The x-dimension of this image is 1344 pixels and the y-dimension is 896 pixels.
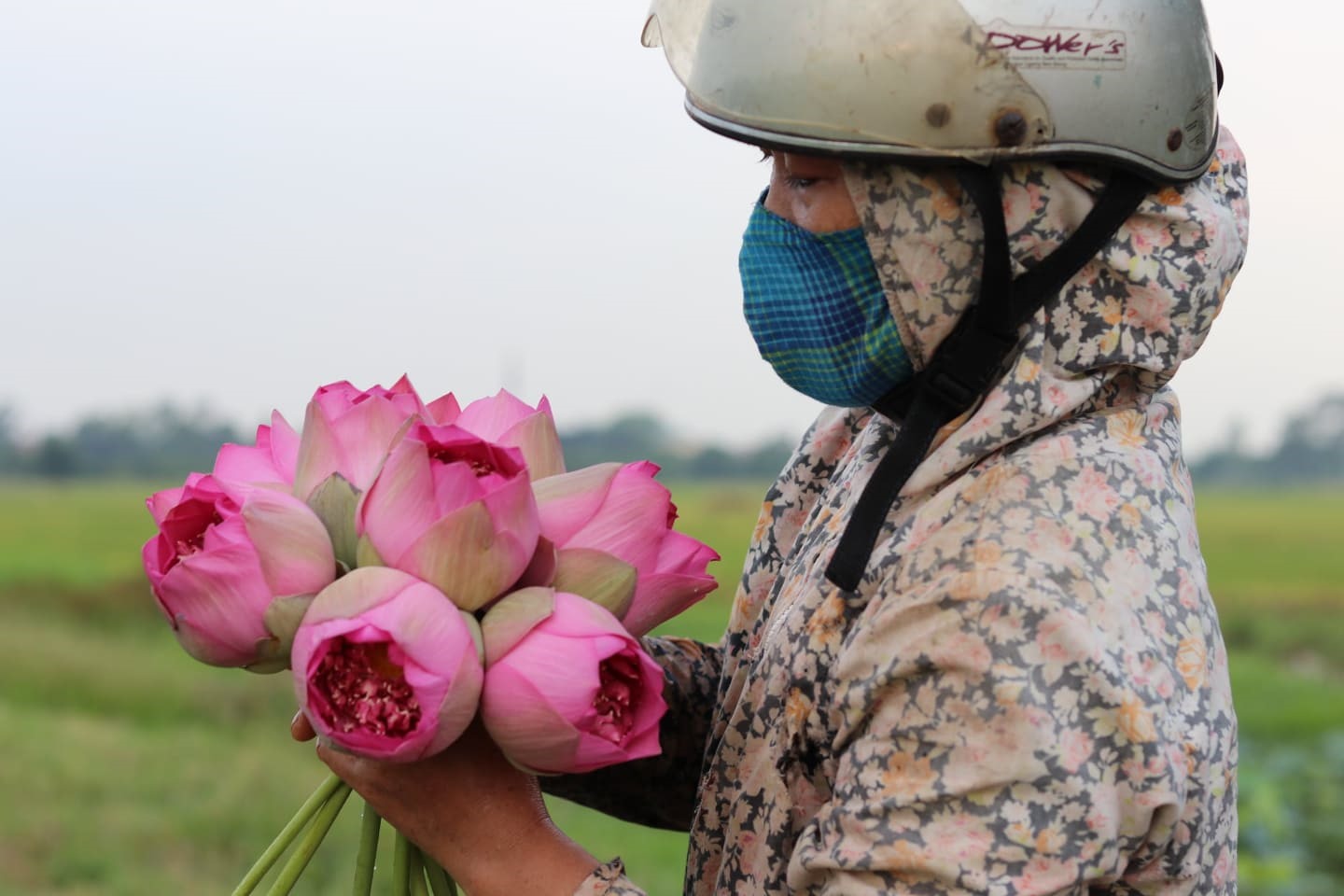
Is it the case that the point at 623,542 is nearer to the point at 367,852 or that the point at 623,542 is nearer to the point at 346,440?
the point at 346,440

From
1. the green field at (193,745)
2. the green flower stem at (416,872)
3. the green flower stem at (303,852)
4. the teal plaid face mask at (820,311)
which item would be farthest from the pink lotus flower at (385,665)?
the green field at (193,745)

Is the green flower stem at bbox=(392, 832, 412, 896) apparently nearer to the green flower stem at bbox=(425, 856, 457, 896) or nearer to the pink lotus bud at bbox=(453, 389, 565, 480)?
the green flower stem at bbox=(425, 856, 457, 896)

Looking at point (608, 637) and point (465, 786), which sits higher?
point (608, 637)

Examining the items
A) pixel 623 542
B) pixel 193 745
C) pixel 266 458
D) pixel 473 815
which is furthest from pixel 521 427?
pixel 193 745

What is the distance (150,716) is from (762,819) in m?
9.61

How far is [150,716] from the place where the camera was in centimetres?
1055

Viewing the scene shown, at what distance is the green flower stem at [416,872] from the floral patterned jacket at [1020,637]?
25cm

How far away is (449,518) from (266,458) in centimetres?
37

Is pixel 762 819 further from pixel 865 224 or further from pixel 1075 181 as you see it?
pixel 1075 181

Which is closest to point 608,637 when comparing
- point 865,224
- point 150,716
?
point 865,224

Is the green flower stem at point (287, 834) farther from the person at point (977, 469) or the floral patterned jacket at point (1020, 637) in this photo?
the floral patterned jacket at point (1020, 637)

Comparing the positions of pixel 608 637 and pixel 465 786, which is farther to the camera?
pixel 465 786

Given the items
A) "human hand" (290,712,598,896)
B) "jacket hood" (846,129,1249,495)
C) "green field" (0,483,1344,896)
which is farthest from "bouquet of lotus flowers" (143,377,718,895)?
"green field" (0,483,1344,896)

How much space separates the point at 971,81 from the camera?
1.68 meters
